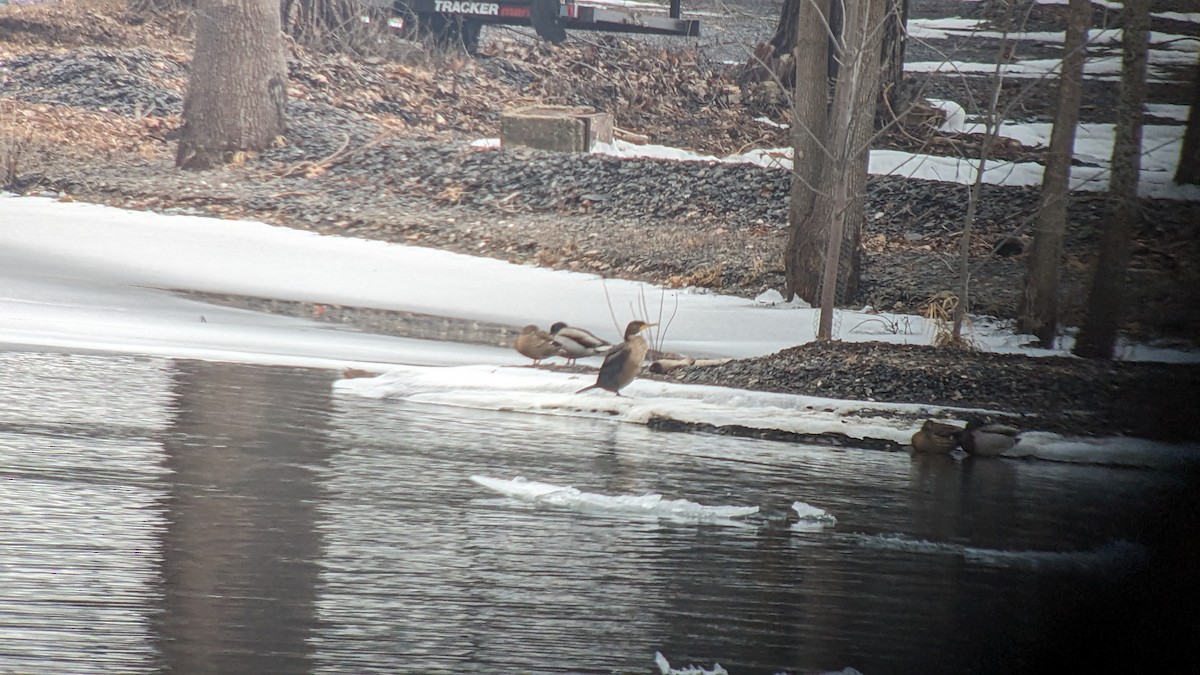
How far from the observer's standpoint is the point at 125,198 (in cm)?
702

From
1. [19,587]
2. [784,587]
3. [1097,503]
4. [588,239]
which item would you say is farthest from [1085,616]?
[588,239]

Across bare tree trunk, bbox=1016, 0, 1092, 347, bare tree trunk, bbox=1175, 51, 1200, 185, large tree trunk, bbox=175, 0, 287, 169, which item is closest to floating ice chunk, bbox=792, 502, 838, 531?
bare tree trunk, bbox=1175, 51, 1200, 185

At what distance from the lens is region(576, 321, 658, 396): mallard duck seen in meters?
4.18

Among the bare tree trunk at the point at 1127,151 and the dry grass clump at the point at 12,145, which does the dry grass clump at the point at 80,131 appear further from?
the bare tree trunk at the point at 1127,151

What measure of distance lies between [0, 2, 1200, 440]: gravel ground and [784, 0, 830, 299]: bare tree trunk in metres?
0.24

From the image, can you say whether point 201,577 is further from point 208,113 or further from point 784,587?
point 208,113

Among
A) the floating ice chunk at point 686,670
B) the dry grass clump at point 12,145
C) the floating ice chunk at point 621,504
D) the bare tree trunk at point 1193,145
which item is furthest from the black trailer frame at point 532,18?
the floating ice chunk at point 686,670

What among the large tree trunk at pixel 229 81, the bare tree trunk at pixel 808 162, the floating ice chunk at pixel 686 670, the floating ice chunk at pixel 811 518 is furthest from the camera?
the large tree trunk at pixel 229 81

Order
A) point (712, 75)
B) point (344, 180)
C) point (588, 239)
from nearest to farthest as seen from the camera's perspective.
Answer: point (588, 239)
point (344, 180)
point (712, 75)

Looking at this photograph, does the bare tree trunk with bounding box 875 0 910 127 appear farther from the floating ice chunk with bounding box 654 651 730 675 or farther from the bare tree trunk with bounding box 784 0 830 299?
the floating ice chunk with bounding box 654 651 730 675

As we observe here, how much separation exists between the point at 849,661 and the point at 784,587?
1.10 ft

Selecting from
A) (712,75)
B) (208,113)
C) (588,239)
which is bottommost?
(588,239)

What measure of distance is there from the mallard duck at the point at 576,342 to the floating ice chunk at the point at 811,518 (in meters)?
1.70

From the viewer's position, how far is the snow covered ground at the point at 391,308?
396cm
